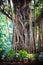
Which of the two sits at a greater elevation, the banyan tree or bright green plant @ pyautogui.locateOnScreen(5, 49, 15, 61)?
the banyan tree

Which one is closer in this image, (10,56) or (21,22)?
(10,56)

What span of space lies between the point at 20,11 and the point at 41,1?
0.52 meters

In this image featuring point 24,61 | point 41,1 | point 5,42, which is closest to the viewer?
point 24,61

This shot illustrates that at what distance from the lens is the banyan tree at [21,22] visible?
470 cm

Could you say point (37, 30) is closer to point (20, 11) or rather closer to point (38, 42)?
point (38, 42)

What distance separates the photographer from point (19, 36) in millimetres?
4750

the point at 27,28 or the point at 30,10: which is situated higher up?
the point at 30,10

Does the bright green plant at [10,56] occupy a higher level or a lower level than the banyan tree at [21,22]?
lower

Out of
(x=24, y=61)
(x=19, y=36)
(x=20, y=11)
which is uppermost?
(x=20, y=11)

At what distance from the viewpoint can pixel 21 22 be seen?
4.75 meters

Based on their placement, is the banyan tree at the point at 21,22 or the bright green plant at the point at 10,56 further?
the banyan tree at the point at 21,22

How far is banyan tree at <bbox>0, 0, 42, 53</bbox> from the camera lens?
15.4 feet

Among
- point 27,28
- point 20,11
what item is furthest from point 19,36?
point 20,11

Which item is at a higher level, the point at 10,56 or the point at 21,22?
the point at 21,22
